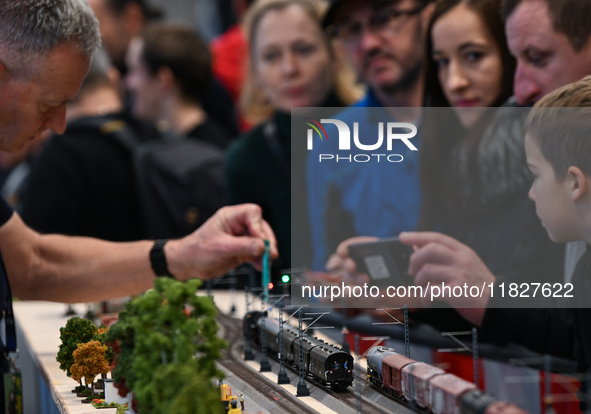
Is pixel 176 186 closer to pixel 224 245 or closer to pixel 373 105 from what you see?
pixel 373 105

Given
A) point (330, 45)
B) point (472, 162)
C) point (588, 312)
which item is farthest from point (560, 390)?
point (330, 45)

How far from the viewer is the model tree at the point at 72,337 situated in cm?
491

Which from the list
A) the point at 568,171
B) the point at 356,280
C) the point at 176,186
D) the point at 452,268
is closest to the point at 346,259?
the point at 356,280

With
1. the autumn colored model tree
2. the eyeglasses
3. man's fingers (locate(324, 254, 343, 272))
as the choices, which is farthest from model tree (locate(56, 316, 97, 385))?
the eyeglasses

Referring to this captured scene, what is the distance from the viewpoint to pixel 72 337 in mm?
4930

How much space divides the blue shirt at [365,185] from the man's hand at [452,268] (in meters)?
1.09

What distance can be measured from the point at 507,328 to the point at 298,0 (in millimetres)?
5393

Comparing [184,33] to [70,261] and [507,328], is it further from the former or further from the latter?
[507,328]

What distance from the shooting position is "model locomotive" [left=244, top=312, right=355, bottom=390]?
4578 millimetres

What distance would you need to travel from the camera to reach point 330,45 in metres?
9.01

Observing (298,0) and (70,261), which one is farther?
(298,0)

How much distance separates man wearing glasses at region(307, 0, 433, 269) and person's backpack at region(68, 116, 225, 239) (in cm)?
237

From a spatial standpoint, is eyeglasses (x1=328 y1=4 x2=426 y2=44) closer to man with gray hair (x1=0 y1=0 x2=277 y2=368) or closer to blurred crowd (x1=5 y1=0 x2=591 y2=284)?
blurred crowd (x1=5 y1=0 x2=591 y2=284)

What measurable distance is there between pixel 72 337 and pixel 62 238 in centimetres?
173
